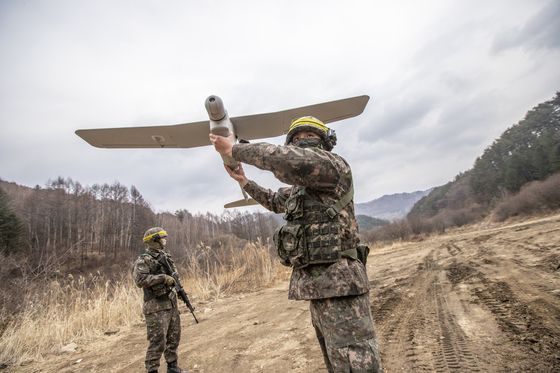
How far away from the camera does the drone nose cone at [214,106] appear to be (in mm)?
3297

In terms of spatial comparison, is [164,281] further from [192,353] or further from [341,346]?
[341,346]

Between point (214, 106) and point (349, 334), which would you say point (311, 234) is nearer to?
point (349, 334)

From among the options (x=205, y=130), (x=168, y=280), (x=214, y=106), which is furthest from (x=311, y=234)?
(x=168, y=280)

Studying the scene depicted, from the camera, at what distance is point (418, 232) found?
119 ft

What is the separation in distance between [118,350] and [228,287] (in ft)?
15.2

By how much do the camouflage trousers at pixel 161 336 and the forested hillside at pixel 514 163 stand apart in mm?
44081

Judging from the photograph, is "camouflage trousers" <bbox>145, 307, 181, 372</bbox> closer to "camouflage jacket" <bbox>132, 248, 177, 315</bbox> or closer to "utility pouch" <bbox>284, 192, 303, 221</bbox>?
"camouflage jacket" <bbox>132, 248, 177, 315</bbox>

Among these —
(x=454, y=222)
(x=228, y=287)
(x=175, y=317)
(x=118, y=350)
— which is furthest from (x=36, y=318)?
(x=454, y=222)

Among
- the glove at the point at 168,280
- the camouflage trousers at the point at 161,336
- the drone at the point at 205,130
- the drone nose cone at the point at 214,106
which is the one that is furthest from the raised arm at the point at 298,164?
the camouflage trousers at the point at 161,336

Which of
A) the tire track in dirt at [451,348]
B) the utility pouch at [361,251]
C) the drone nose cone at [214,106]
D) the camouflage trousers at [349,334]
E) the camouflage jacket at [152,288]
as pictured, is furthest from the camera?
the camouflage jacket at [152,288]

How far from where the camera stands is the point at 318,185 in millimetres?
1967

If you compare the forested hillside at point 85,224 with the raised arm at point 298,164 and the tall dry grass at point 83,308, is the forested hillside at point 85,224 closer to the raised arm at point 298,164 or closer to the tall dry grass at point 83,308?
the tall dry grass at point 83,308

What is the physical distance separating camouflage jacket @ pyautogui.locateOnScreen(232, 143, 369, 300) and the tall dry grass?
6322 mm

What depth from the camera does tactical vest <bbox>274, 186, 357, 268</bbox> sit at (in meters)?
1.94
